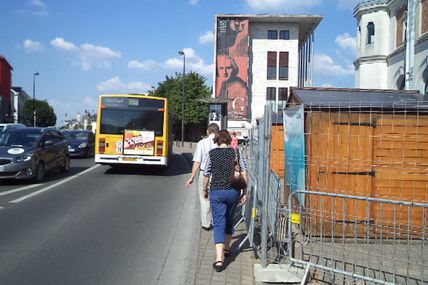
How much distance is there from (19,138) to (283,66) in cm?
5138

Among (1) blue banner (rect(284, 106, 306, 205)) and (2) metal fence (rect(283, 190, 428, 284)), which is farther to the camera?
(1) blue banner (rect(284, 106, 306, 205))

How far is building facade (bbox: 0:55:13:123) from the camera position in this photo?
231ft

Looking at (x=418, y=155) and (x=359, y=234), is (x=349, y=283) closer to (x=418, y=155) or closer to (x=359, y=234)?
(x=359, y=234)

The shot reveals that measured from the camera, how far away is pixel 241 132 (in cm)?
4741

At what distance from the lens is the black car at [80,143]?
24.9 m

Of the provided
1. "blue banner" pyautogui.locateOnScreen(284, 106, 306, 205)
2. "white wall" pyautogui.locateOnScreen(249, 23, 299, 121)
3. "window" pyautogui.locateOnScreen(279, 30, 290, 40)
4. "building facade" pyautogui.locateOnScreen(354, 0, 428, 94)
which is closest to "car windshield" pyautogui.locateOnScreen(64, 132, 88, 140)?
"blue banner" pyautogui.locateOnScreen(284, 106, 306, 205)

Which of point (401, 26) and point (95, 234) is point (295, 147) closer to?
point (95, 234)

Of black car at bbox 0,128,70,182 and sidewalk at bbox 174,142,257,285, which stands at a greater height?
black car at bbox 0,128,70,182

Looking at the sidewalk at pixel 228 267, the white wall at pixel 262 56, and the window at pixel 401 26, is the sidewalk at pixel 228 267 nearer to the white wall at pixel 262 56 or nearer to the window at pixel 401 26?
the window at pixel 401 26

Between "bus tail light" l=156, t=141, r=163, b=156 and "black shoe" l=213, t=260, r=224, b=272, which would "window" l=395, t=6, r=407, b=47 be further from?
"black shoe" l=213, t=260, r=224, b=272

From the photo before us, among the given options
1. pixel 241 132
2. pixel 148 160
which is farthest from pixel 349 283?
pixel 241 132

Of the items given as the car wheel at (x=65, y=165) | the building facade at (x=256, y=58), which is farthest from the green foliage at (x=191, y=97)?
the car wheel at (x=65, y=165)

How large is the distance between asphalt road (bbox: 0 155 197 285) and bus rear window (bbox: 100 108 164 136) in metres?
3.58

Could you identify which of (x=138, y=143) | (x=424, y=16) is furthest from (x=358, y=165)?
(x=424, y=16)
